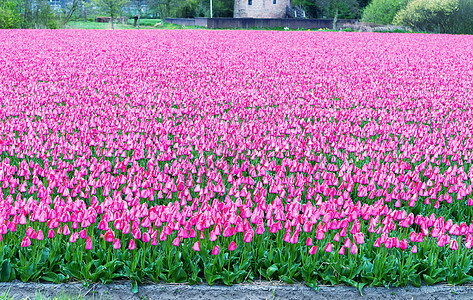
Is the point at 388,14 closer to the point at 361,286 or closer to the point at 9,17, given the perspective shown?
the point at 9,17

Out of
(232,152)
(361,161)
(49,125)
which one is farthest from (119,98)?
(361,161)

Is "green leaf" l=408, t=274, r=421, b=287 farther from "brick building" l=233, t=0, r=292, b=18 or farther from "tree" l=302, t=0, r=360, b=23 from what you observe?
"brick building" l=233, t=0, r=292, b=18

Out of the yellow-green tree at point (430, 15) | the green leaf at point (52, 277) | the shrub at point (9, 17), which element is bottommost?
the green leaf at point (52, 277)

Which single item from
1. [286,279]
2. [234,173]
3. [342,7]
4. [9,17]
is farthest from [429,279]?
[342,7]

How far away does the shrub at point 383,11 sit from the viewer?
5569 centimetres

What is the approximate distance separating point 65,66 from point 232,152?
10715 millimetres

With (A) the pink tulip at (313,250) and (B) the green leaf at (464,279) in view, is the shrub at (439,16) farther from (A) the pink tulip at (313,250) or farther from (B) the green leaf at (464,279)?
(A) the pink tulip at (313,250)

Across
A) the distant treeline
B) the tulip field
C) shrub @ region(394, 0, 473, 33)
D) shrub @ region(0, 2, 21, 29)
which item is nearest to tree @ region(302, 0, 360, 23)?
the distant treeline

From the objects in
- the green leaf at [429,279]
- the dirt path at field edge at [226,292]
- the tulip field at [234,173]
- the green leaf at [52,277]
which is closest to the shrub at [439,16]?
the tulip field at [234,173]

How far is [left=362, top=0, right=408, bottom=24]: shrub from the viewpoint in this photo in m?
55.7

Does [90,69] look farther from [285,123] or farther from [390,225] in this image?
[390,225]

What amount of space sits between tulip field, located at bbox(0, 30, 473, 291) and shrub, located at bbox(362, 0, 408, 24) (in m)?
44.2

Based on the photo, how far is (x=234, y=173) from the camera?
5.06 metres

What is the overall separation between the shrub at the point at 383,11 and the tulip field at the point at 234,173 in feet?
145
